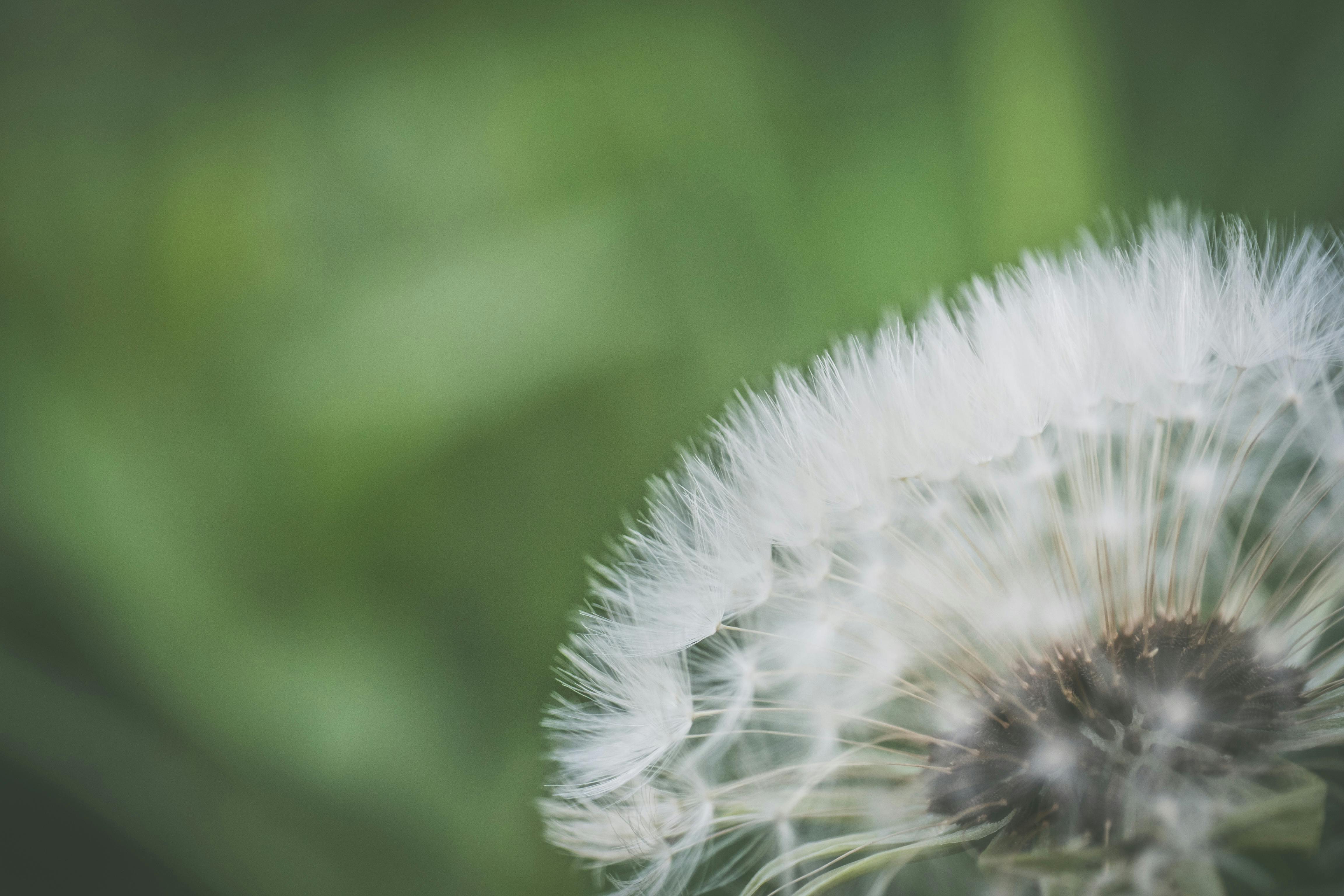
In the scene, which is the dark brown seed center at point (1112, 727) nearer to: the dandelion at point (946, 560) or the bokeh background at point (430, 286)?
the dandelion at point (946, 560)

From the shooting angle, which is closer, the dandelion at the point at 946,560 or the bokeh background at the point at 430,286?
the dandelion at the point at 946,560

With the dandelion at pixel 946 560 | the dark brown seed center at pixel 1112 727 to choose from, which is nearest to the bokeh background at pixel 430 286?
the dandelion at pixel 946 560

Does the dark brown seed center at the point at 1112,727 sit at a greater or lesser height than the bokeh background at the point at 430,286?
lesser

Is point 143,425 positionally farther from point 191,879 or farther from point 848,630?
point 848,630

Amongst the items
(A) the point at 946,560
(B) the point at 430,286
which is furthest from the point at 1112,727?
(B) the point at 430,286

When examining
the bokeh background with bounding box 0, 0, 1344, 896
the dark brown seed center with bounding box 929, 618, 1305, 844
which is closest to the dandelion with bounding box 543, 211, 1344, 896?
the dark brown seed center with bounding box 929, 618, 1305, 844

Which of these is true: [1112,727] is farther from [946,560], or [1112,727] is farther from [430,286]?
[430,286]
